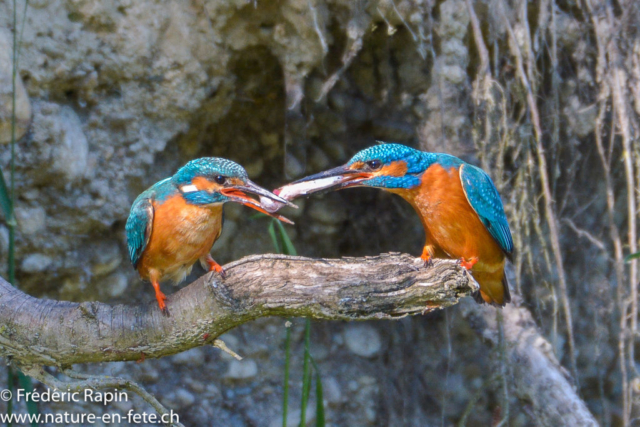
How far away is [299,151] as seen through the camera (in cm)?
347

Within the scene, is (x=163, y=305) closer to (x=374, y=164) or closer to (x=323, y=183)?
(x=323, y=183)

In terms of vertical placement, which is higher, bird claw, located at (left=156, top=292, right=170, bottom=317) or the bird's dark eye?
the bird's dark eye

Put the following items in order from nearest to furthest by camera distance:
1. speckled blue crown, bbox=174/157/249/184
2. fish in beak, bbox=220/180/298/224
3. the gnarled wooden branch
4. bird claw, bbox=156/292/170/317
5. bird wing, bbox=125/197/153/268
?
1. the gnarled wooden branch
2. bird claw, bbox=156/292/170/317
3. fish in beak, bbox=220/180/298/224
4. speckled blue crown, bbox=174/157/249/184
5. bird wing, bbox=125/197/153/268

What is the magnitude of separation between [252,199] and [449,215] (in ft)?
2.85

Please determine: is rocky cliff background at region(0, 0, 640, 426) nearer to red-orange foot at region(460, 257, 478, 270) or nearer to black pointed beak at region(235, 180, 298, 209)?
red-orange foot at region(460, 257, 478, 270)

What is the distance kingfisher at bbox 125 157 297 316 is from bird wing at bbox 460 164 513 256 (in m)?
0.96

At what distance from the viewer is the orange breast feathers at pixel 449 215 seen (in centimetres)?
261

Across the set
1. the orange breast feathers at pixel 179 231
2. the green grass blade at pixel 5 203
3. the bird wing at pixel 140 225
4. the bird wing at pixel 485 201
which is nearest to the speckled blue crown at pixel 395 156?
the bird wing at pixel 485 201

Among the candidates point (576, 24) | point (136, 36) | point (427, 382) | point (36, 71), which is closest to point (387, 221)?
point (427, 382)

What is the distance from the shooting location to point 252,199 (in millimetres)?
2324

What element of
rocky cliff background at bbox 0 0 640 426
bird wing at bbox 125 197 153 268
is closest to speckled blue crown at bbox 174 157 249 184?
bird wing at bbox 125 197 153 268

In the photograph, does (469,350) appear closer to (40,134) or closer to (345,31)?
(345,31)

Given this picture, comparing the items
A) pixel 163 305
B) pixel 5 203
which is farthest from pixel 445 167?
pixel 5 203

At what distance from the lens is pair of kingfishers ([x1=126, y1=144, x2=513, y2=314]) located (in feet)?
8.03
